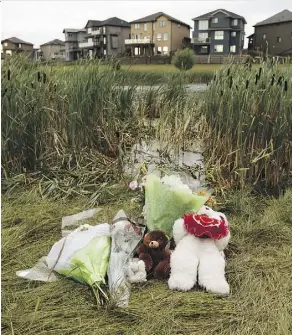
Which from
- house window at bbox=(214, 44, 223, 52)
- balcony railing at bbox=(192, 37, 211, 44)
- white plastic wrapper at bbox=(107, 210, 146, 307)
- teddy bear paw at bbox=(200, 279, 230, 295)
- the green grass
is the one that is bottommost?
the green grass

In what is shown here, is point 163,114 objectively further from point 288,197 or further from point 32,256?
point 32,256

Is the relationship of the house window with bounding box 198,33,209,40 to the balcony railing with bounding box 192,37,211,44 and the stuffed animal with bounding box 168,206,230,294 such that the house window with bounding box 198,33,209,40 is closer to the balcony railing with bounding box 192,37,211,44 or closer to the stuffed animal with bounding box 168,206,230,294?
the balcony railing with bounding box 192,37,211,44

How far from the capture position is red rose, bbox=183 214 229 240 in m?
2.14

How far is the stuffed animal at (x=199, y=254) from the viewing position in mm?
2008

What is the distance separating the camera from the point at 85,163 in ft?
12.4

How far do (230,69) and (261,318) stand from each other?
2704mm

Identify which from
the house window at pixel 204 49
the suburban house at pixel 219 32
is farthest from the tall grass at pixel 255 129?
the house window at pixel 204 49

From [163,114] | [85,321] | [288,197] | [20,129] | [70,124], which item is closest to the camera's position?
[85,321]

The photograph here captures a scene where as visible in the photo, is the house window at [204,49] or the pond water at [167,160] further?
the house window at [204,49]

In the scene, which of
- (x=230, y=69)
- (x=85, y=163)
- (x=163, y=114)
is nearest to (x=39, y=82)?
(x=85, y=163)

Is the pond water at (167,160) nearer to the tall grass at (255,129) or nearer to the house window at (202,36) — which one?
the tall grass at (255,129)

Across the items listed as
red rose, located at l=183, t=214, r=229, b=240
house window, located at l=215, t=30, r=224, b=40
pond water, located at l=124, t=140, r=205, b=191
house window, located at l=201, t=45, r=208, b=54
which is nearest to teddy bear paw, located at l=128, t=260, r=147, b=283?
red rose, located at l=183, t=214, r=229, b=240

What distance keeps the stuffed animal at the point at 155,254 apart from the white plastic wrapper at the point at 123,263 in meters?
0.06

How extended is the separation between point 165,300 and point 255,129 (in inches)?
77.2
